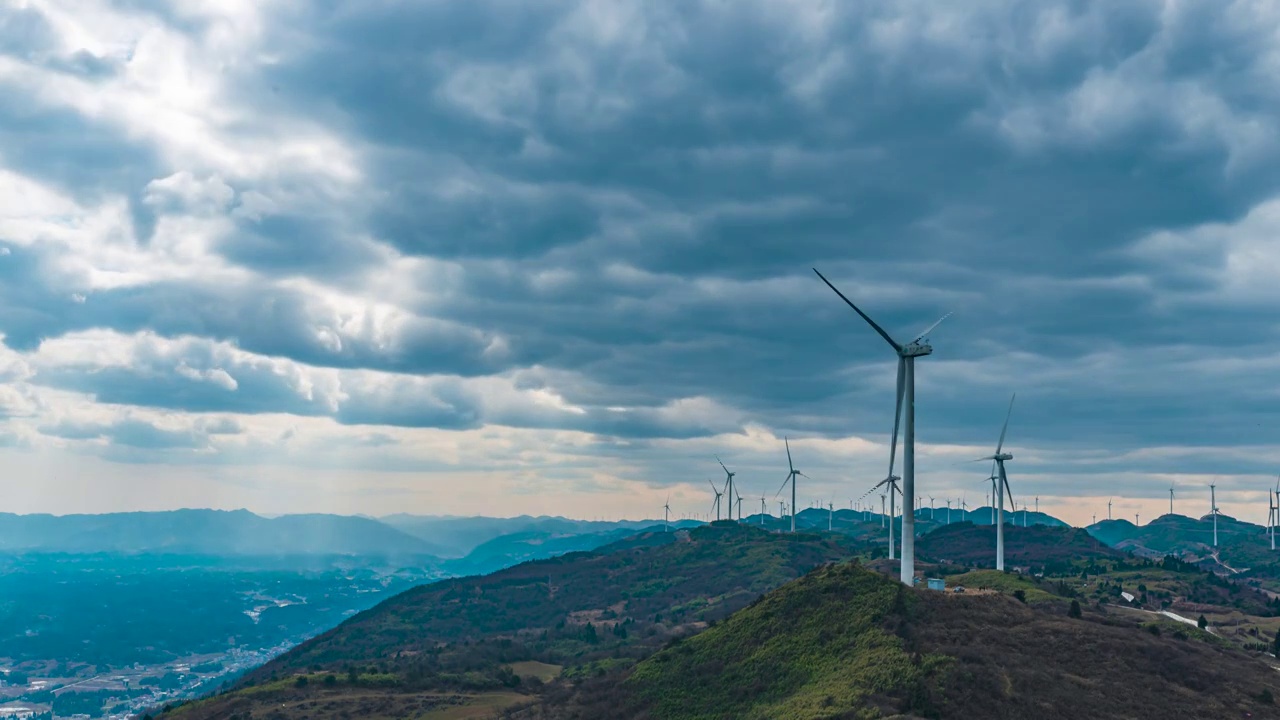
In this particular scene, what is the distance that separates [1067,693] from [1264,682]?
36.2m

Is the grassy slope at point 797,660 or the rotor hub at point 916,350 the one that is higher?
the rotor hub at point 916,350

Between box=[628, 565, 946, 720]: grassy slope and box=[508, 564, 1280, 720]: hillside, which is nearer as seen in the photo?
box=[508, 564, 1280, 720]: hillside

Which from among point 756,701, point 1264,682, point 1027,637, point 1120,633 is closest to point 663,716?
point 756,701

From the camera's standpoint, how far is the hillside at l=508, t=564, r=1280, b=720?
131m

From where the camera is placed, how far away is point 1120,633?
158 metres

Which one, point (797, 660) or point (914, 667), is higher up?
point (914, 667)

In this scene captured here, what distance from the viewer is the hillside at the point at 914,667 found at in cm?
13125

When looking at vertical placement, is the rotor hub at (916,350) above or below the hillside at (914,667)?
above

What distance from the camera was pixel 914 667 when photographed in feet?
460

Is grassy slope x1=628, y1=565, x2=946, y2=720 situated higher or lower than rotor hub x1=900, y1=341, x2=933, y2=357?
lower

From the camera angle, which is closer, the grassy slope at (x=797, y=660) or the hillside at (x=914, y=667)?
the hillside at (x=914, y=667)

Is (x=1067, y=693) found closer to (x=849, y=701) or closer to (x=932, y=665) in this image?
(x=932, y=665)

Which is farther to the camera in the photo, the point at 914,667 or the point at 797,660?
the point at 797,660

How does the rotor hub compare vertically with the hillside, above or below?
above
